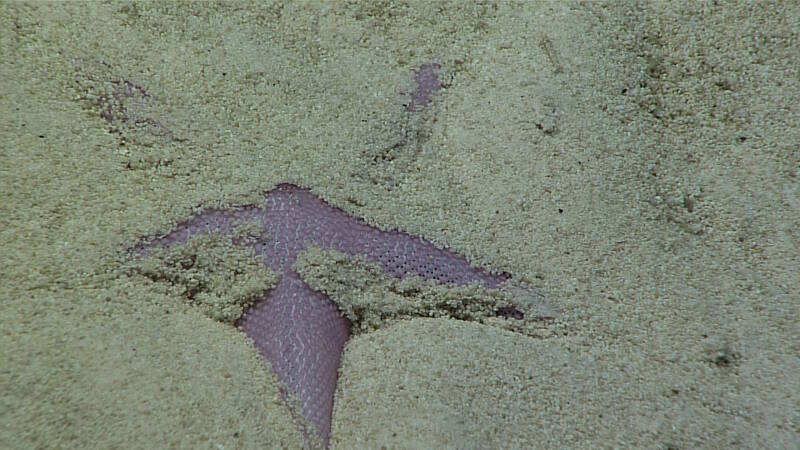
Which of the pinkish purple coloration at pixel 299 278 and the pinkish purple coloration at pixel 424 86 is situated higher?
the pinkish purple coloration at pixel 424 86

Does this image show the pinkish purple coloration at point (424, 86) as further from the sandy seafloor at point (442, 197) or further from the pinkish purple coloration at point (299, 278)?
the pinkish purple coloration at point (299, 278)

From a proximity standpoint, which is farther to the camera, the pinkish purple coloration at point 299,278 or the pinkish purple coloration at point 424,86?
the pinkish purple coloration at point 424,86

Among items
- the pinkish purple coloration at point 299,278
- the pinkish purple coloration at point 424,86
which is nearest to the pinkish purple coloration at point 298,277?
the pinkish purple coloration at point 299,278

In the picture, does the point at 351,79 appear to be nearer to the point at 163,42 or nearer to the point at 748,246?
the point at 163,42

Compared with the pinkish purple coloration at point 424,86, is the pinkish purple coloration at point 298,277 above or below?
below

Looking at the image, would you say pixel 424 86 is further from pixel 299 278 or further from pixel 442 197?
pixel 299 278
